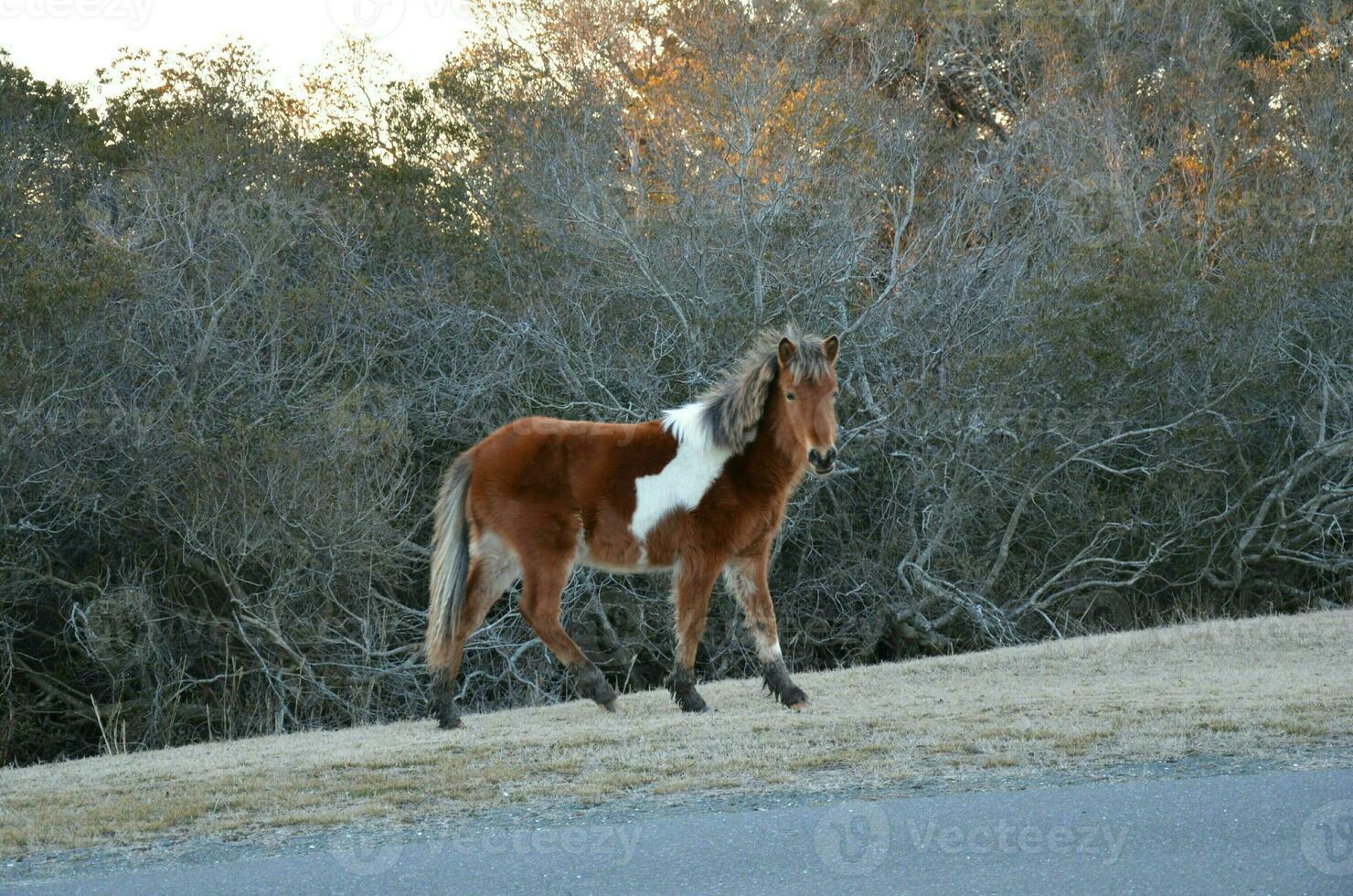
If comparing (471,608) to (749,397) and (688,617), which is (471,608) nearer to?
(688,617)

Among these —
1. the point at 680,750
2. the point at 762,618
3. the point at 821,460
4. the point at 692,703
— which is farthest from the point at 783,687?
the point at 680,750

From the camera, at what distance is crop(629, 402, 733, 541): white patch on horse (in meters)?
7.89

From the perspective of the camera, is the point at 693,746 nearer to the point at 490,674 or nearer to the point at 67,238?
the point at 490,674

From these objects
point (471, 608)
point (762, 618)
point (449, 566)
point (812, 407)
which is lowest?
point (762, 618)

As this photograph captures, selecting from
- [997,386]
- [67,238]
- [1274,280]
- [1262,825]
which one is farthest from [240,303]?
[1262,825]

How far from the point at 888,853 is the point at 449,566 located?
4.07 meters

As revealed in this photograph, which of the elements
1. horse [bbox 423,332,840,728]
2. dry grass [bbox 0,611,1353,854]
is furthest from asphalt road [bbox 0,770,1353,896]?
horse [bbox 423,332,840,728]

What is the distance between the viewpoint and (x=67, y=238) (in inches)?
680

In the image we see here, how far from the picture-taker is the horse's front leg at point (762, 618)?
793 cm

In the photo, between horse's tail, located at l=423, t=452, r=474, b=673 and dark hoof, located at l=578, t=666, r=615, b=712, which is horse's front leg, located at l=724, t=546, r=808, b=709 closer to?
dark hoof, located at l=578, t=666, r=615, b=712

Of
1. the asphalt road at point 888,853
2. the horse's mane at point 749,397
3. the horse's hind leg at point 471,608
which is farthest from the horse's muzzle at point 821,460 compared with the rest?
the asphalt road at point 888,853

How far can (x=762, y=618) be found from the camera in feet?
26.4

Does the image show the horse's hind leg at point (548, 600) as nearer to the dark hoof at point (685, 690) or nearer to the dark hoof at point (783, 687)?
the dark hoof at point (685, 690)

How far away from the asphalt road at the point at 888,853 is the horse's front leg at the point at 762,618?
257 centimetres
